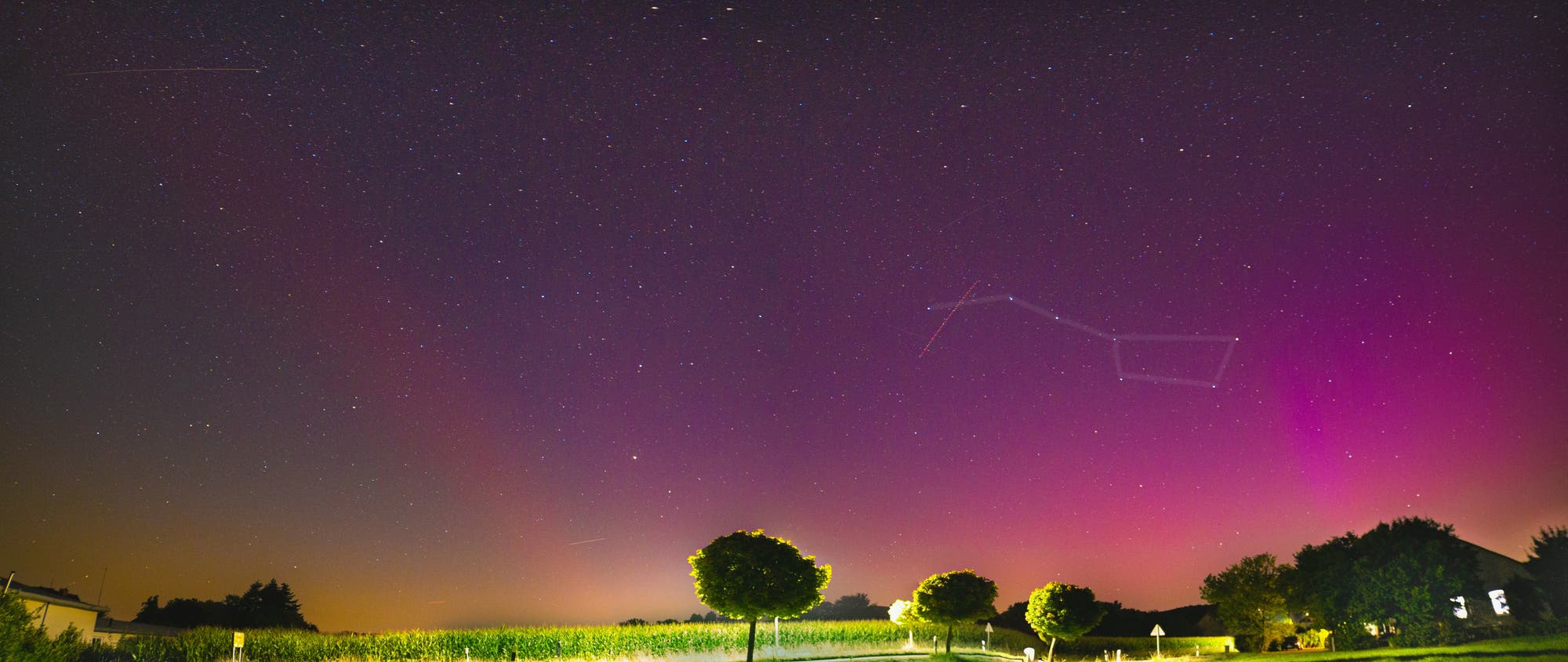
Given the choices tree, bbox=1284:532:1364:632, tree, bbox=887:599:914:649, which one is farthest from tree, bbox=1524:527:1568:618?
tree, bbox=887:599:914:649

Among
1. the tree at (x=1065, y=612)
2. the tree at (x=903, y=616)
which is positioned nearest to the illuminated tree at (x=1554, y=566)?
the tree at (x=1065, y=612)

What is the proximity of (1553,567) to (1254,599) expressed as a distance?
54.4 ft

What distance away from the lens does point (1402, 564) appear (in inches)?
1903

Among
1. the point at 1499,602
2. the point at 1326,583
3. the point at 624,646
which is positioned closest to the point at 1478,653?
the point at 1326,583

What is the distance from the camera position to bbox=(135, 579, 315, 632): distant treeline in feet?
245

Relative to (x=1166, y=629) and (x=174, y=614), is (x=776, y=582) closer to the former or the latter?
(x=174, y=614)

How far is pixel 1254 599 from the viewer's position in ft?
195

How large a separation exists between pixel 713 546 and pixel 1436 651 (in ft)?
110

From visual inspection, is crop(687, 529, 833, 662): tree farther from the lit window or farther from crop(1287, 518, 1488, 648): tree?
the lit window

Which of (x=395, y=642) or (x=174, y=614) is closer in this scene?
(x=395, y=642)

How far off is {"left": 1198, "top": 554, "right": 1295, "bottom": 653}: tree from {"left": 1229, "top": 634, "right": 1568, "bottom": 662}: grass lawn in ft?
48.0

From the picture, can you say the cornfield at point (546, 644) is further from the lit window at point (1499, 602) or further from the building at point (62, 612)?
the lit window at point (1499, 602)

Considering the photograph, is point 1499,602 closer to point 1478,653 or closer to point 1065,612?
point 1478,653

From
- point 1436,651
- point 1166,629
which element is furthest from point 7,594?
point 1166,629
